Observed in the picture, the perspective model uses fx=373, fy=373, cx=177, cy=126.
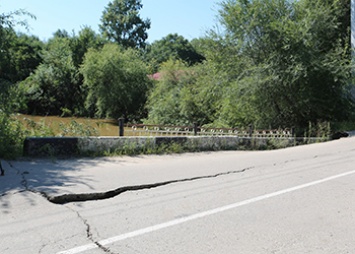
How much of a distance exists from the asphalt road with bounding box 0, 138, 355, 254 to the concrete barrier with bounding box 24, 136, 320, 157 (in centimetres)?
58

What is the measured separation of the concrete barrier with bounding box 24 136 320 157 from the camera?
858 centimetres

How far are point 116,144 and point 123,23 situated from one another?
61.4 metres

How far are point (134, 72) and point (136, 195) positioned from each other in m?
29.8

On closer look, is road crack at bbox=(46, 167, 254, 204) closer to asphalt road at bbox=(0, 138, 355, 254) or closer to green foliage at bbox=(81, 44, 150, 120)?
asphalt road at bbox=(0, 138, 355, 254)

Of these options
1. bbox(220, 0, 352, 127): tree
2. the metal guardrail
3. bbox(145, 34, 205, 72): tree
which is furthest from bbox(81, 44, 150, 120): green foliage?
bbox(145, 34, 205, 72): tree

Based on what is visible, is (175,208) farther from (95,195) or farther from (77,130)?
(77,130)

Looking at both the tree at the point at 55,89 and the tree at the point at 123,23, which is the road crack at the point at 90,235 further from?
the tree at the point at 123,23

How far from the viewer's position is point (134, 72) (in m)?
34.8

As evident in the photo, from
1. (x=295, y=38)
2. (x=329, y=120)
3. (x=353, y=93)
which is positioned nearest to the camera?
(x=295, y=38)

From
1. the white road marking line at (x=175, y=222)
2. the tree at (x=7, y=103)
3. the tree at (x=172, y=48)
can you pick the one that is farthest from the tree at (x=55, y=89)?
the white road marking line at (x=175, y=222)

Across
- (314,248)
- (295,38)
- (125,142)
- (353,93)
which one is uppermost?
(295,38)

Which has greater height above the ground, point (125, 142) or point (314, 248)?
point (125, 142)

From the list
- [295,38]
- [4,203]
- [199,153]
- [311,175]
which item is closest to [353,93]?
[295,38]

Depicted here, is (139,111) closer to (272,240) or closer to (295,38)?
(295,38)
